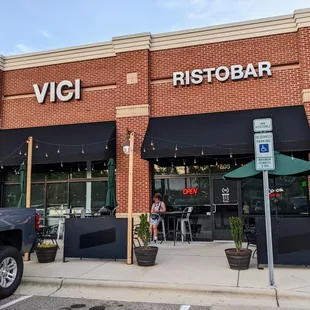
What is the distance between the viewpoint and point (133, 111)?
12.0m

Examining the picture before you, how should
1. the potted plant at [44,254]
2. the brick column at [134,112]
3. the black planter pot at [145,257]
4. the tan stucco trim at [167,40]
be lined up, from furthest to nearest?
the brick column at [134,112], the tan stucco trim at [167,40], the potted plant at [44,254], the black planter pot at [145,257]

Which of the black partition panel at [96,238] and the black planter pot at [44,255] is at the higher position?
the black partition panel at [96,238]

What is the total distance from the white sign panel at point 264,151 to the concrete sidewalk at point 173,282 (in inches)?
81.2

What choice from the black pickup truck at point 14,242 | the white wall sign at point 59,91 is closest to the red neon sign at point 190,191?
the white wall sign at point 59,91

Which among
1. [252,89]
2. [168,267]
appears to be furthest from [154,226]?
[252,89]

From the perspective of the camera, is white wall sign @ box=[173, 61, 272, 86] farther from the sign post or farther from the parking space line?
the parking space line

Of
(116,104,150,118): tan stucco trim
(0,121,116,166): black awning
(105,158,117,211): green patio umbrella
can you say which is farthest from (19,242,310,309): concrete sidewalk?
(116,104,150,118): tan stucco trim

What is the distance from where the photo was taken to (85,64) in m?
13.0

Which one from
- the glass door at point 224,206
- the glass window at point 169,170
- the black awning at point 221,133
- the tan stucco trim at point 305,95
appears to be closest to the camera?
the black awning at point 221,133

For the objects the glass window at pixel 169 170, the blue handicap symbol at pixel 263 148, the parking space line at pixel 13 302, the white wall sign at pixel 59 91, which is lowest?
the parking space line at pixel 13 302

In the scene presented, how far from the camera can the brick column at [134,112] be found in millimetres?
11664

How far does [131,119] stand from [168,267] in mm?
5770

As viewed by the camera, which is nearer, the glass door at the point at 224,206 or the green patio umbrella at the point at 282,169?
the green patio umbrella at the point at 282,169

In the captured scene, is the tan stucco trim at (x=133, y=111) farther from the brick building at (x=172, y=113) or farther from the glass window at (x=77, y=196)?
the glass window at (x=77, y=196)
